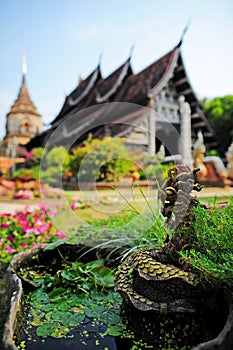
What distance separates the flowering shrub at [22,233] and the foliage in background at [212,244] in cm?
185

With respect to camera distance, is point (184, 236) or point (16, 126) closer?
point (184, 236)

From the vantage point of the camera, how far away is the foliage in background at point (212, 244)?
1234mm

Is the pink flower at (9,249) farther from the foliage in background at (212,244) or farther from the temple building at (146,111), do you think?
the temple building at (146,111)

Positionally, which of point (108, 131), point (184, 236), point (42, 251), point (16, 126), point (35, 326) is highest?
point (16, 126)

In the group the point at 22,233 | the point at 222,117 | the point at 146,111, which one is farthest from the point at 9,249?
the point at 222,117

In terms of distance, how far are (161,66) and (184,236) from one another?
34.2ft

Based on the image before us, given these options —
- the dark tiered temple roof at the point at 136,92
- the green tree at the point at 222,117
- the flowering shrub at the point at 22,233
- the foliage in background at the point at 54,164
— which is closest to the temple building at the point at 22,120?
the dark tiered temple roof at the point at 136,92

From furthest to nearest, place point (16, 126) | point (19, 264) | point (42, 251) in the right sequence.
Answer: point (16, 126)
point (42, 251)
point (19, 264)

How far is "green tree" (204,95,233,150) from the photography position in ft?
63.7

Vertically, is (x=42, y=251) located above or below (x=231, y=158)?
below

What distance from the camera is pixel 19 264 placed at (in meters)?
2.12

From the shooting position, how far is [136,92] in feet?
36.1

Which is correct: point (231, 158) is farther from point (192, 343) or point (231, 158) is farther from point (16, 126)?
point (16, 126)

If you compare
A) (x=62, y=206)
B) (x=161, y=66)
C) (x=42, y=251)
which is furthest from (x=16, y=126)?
(x=42, y=251)
